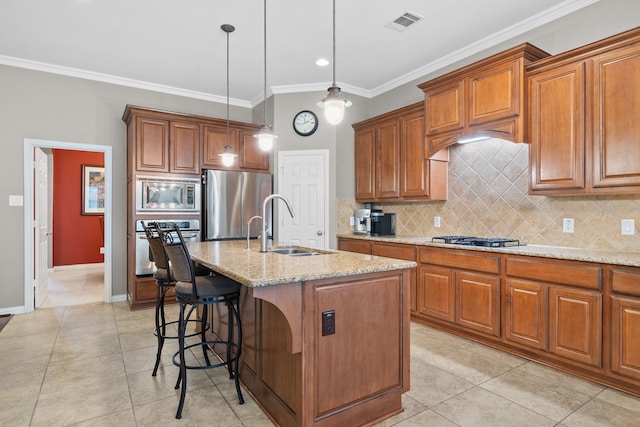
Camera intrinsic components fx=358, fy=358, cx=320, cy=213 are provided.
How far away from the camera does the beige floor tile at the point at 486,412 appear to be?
2.00 m

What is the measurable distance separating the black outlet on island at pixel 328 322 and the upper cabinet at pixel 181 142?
11.4 feet

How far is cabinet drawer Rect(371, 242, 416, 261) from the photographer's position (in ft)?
12.4

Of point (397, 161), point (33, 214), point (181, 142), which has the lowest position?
point (33, 214)

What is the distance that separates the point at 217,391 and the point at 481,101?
10.4 feet

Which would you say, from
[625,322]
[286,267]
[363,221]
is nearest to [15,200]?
[286,267]

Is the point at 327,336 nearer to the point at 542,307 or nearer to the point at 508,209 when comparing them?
the point at 542,307

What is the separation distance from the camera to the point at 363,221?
4.84 metres

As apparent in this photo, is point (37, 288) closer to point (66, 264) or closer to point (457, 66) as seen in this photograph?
point (66, 264)

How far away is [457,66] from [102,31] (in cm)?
371

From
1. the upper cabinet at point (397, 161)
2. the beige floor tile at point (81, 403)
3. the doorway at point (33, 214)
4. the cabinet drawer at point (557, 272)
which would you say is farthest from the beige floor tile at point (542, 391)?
the doorway at point (33, 214)

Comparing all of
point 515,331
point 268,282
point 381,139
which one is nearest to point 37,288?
point 268,282

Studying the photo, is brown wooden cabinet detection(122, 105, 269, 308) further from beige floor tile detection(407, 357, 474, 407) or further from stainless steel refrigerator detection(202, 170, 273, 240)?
beige floor tile detection(407, 357, 474, 407)

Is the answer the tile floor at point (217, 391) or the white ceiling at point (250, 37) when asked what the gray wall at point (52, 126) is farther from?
the tile floor at point (217, 391)

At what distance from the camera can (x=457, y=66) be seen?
400cm
